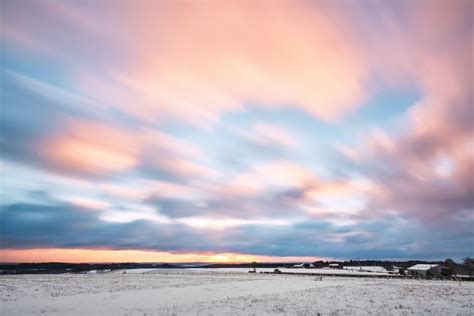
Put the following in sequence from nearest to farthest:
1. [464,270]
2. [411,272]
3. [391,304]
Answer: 1. [391,304]
2. [411,272]
3. [464,270]

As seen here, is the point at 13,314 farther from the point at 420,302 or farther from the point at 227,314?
the point at 420,302

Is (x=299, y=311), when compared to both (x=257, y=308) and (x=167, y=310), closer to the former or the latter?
(x=257, y=308)

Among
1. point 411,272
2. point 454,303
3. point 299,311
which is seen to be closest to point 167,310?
point 299,311

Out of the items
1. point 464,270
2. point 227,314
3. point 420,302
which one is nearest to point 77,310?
point 227,314

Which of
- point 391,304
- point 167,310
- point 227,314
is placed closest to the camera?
point 227,314

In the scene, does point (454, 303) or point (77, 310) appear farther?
point (454, 303)

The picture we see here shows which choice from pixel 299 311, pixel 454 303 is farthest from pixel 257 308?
pixel 454 303

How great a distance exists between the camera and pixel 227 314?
26500 mm

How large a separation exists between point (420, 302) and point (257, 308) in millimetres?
16189

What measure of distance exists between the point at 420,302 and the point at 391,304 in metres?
3.64

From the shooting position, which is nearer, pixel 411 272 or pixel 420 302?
pixel 420 302

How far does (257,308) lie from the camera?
29.8 m

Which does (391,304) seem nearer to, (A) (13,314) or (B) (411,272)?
(A) (13,314)

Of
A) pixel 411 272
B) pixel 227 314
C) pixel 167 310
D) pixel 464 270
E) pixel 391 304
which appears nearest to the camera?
pixel 227 314
